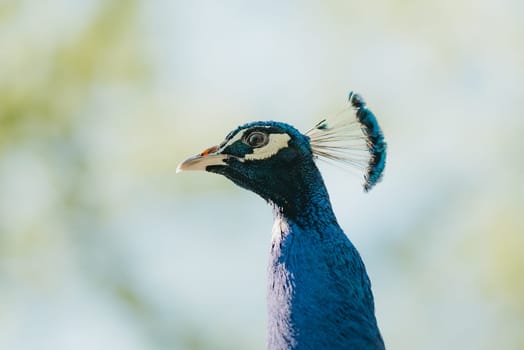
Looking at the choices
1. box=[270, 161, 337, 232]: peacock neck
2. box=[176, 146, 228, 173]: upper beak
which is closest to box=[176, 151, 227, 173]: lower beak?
box=[176, 146, 228, 173]: upper beak

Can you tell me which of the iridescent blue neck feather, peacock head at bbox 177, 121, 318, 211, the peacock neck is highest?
peacock head at bbox 177, 121, 318, 211

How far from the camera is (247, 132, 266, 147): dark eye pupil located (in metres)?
2.61

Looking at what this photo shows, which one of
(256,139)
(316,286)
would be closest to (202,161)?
(256,139)

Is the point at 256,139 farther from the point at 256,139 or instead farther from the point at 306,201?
the point at 306,201

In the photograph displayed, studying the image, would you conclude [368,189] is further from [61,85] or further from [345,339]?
[61,85]

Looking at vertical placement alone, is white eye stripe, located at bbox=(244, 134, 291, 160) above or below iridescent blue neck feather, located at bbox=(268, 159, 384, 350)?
above

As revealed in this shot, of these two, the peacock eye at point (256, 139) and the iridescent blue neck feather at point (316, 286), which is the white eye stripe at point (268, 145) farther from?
the iridescent blue neck feather at point (316, 286)

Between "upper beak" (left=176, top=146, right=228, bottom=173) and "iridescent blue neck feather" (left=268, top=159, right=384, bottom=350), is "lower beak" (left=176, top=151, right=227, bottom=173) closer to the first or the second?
→ "upper beak" (left=176, top=146, right=228, bottom=173)

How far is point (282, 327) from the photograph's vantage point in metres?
2.41

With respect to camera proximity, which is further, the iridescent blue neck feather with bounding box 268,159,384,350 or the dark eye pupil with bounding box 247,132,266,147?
the dark eye pupil with bounding box 247,132,266,147

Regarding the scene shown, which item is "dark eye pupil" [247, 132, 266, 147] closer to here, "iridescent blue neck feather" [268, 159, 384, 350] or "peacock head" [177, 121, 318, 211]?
"peacock head" [177, 121, 318, 211]

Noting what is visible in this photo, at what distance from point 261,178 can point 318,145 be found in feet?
0.62

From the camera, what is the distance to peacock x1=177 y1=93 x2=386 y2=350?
2.38 metres

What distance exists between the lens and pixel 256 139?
8.56 ft
